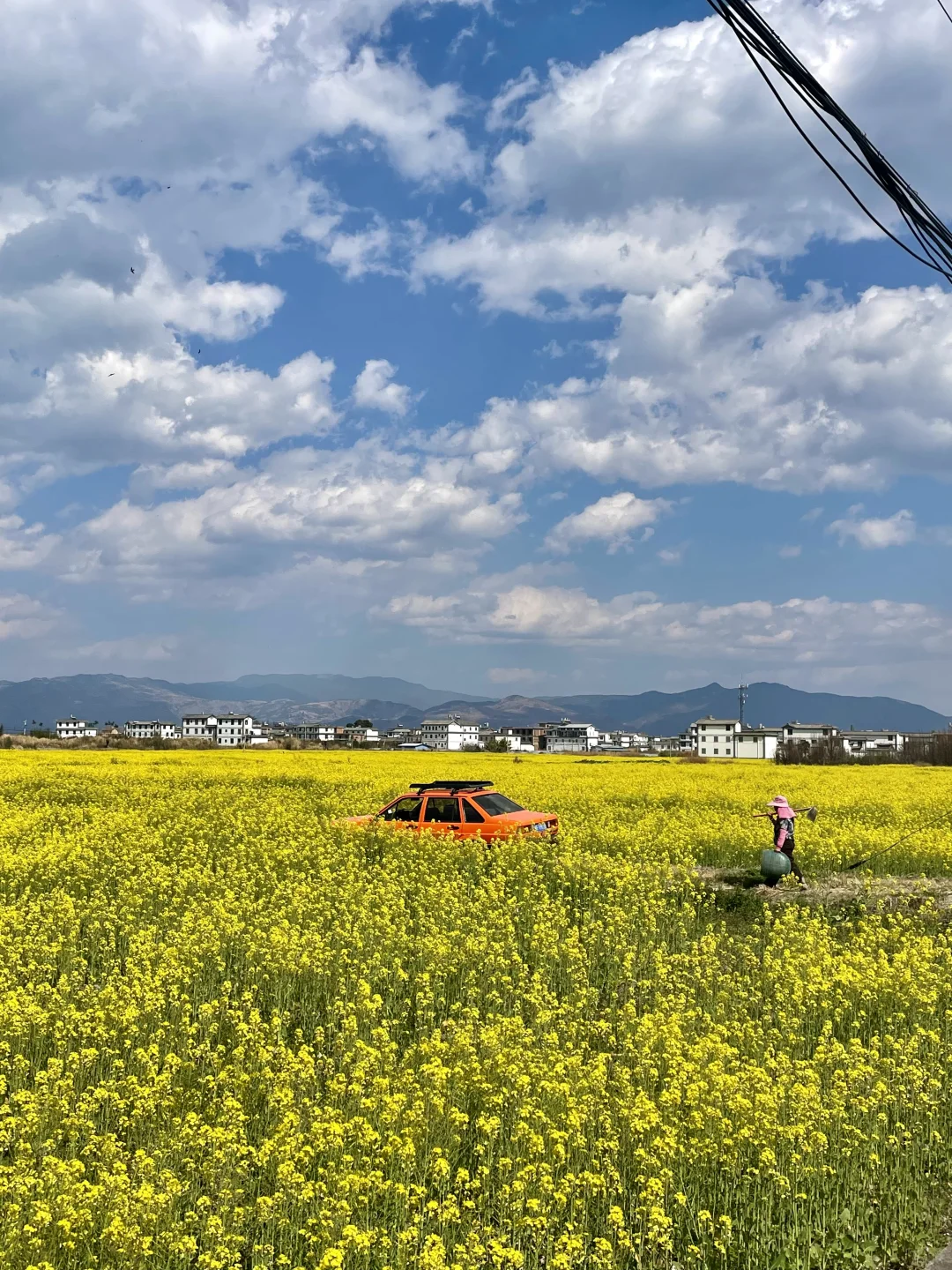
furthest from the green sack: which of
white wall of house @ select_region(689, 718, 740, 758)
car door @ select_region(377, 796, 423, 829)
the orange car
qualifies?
white wall of house @ select_region(689, 718, 740, 758)

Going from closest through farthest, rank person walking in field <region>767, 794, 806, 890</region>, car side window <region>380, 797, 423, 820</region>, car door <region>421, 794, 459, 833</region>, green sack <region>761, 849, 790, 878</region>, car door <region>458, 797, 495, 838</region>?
green sack <region>761, 849, 790, 878</region> → person walking in field <region>767, 794, 806, 890</region> → car door <region>458, 797, 495, 838</region> → car door <region>421, 794, 459, 833</region> → car side window <region>380, 797, 423, 820</region>

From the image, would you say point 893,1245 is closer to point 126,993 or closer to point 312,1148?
point 312,1148

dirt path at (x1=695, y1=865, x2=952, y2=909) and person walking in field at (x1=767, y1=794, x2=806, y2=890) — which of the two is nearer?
dirt path at (x1=695, y1=865, x2=952, y2=909)

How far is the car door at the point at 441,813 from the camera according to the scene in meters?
18.4

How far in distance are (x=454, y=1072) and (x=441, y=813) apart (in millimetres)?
11123

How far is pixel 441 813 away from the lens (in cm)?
1866

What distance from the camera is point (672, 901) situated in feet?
49.3

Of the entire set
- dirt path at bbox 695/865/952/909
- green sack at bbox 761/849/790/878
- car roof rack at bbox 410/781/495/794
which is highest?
car roof rack at bbox 410/781/495/794

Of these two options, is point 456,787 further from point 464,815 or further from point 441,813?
point 464,815

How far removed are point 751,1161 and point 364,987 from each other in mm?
3580

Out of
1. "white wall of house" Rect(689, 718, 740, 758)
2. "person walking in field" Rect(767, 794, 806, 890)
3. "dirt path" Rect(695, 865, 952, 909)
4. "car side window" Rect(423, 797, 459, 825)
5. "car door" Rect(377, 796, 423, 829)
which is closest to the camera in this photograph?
"dirt path" Rect(695, 865, 952, 909)

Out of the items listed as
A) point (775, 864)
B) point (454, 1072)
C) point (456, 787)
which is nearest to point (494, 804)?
A: point (456, 787)

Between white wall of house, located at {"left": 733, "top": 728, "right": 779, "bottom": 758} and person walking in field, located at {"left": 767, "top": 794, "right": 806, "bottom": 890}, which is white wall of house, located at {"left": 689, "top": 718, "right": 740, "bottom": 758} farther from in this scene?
person walking in field, located at {"left": 767, "top": 794, "right": 806, "bottom": 890}

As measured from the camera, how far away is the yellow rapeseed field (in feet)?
18.7
